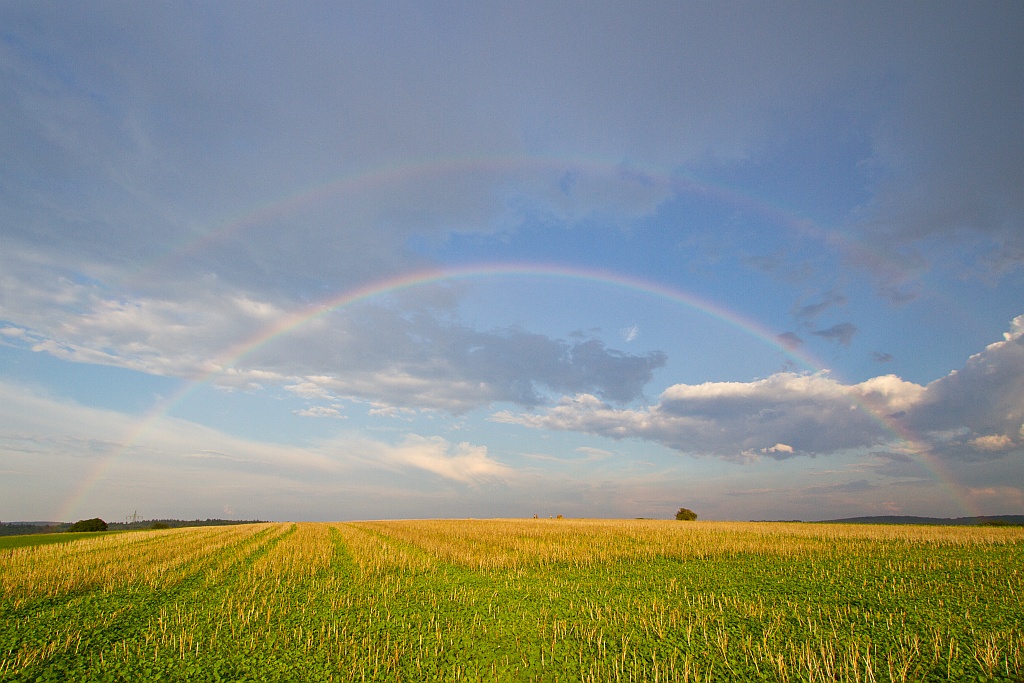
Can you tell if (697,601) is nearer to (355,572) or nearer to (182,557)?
(355,572)

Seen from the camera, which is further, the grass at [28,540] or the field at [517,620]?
the grass at [28,540]

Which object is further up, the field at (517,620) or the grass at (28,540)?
the field at (517,620)

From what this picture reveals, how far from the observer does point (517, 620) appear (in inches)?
527

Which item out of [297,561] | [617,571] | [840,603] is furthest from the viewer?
[297,561]

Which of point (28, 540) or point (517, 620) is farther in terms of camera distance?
point (28, 540)

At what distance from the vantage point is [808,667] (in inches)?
384

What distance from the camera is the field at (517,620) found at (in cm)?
1012

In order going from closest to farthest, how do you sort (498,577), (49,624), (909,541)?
(49,624) < (498,577) < (909,541)

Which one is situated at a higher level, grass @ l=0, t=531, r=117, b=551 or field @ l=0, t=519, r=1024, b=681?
field @ l=0, t=519, r=1024, b=681

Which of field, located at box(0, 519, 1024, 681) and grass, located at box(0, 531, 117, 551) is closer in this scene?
field, located at box(0, 519, 1024, 681)

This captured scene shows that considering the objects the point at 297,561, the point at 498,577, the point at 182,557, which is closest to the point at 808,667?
the point at 498,577

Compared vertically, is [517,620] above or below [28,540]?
above

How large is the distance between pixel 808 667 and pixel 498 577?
12718 mm

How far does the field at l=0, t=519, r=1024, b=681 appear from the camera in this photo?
10121 millimetres
